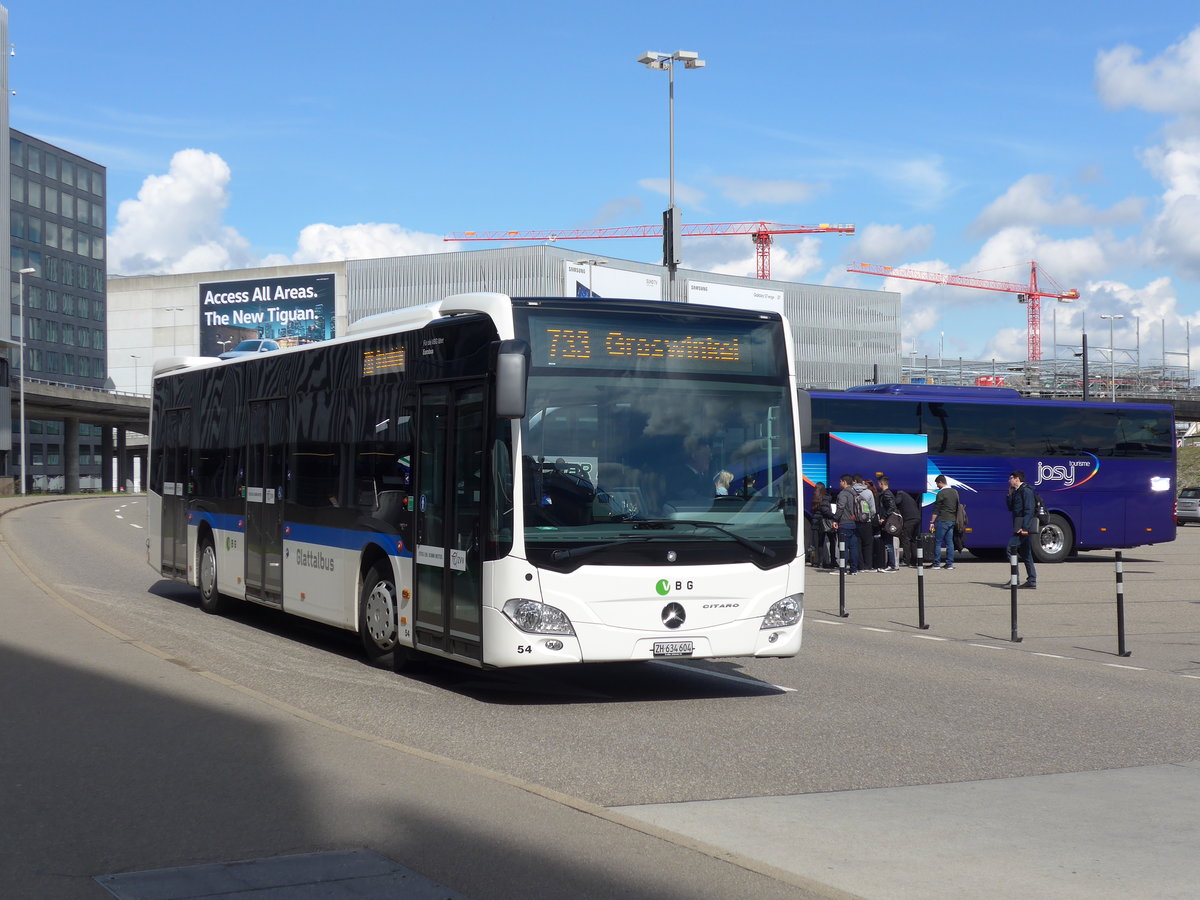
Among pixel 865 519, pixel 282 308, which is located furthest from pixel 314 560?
pixel 282 308

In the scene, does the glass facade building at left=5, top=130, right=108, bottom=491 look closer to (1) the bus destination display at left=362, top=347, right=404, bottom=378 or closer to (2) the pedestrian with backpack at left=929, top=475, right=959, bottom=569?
(2) the pedestrian with backpack at left=929, top=475, right=959, bottom=569

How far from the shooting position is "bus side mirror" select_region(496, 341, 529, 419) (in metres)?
9.55

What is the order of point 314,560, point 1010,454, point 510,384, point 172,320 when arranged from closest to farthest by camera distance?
point 510,384 → point 314,560 → point 1010,454 → point 172,320

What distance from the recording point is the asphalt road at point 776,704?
26.3 feet

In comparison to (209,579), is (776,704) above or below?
below

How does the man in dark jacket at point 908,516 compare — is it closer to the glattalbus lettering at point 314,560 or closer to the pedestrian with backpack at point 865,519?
the pedestrian with backpack at point 865,519

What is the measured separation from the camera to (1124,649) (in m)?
14.6

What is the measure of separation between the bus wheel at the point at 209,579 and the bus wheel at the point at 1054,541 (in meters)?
18.4

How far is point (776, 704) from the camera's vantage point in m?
10.7

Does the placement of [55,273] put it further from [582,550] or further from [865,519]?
[582,550]

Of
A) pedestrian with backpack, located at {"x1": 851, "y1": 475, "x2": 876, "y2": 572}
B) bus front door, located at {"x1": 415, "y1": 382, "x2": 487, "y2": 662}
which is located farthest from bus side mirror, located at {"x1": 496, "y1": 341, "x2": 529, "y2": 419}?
pedestrian with backpack, located at {"x1": 851, "y1": 475, "x2": 876, "y2": 572}

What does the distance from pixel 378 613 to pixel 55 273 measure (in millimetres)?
116370

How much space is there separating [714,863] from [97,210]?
128604 millimetres

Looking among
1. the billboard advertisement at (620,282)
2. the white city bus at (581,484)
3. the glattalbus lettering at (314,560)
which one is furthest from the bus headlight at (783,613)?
the billboard advertisement at (620,282)
